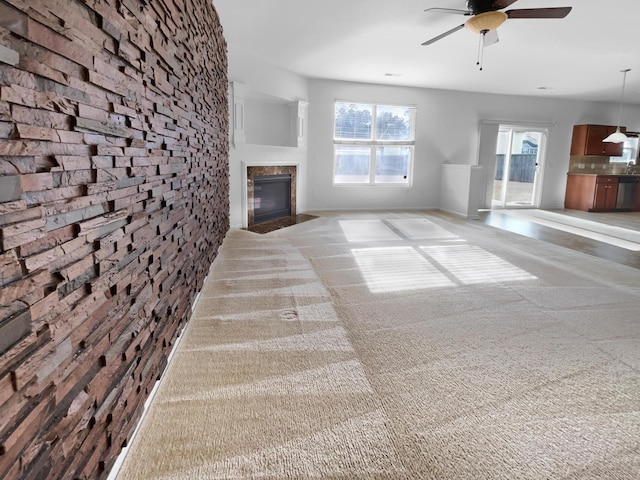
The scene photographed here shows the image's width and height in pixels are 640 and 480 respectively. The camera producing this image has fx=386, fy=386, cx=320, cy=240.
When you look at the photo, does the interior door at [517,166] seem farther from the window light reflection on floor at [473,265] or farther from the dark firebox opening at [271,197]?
the dark firebox opening at [271,197]

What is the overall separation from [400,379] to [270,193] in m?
5.10

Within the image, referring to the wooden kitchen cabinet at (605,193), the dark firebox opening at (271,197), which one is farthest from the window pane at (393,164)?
the wooden kitchen cabinet at (605,193)

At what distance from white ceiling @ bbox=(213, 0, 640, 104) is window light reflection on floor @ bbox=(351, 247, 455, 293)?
103 inches

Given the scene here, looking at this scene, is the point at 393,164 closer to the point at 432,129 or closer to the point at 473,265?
the point at 432,129

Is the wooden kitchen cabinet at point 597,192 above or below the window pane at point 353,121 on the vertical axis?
below

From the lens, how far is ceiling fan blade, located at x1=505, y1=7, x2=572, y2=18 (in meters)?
3.26

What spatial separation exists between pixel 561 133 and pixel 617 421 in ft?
29.9

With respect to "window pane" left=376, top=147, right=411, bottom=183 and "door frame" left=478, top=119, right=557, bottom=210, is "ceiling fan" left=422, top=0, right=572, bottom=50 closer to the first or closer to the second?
"window pane" left=376, top=147, right=411, bottom=183

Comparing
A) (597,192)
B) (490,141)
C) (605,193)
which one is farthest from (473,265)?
(605,193)

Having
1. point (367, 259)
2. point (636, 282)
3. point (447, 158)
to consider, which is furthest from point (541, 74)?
point (367, 259)

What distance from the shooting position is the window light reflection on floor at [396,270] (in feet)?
11.6

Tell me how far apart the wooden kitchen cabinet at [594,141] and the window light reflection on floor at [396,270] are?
6.67 metres

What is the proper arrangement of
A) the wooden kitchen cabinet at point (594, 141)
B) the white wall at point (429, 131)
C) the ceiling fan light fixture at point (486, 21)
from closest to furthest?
the ceiling fan light fixture at point (486, 21), the white wall at point (429, 131), the wooden kitchen cabinet at point (594, 141)

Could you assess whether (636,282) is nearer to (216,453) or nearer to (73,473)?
(216,453)
